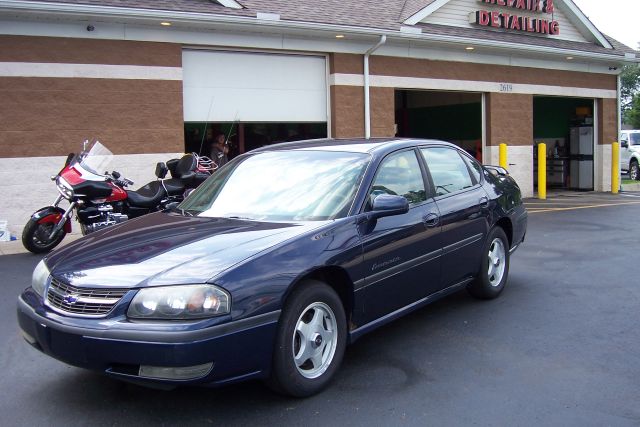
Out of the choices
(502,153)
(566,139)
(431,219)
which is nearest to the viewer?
(431,219)

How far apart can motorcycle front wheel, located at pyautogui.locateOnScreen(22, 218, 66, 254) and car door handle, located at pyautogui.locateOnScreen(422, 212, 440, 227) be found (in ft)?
19.2

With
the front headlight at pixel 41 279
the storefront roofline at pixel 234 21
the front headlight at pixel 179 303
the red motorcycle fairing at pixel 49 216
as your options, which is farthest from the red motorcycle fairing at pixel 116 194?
the front headlight at pixel 179 303

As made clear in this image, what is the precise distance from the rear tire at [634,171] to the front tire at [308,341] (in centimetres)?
2469

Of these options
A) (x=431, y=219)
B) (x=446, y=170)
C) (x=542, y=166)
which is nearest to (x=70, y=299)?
(x=431, y=219)

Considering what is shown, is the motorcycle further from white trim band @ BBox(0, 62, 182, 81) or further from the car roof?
the car roof

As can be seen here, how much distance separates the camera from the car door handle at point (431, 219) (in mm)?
5078

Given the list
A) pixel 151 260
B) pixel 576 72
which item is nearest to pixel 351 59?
pixel 576 72

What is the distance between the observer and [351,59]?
13.5 meters

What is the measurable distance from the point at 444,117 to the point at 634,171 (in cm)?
994

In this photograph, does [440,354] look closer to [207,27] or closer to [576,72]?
[207,27]

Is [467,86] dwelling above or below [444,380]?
above

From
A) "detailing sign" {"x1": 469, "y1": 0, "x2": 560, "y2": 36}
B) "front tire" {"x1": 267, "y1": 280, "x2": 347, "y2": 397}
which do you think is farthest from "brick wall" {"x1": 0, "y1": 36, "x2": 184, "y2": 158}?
"detailing sign" {"x1": 469, "y1": 0, "x2": 560, "y2": 36}

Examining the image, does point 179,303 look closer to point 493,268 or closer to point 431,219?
point 431,219

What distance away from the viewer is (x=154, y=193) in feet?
30.3
